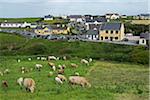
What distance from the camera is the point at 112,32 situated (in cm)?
9362

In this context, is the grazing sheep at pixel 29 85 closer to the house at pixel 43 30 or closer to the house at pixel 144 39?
the house at pixel 144 39

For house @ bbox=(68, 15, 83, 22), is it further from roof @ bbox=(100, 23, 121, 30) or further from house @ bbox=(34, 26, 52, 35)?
roof @ bbox=(100, 23, 121, 30)

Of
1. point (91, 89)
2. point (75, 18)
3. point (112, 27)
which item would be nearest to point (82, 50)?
point (112, 27)

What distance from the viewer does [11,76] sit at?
3662 cm

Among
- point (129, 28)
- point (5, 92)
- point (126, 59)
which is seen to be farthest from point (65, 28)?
point (5, 92)

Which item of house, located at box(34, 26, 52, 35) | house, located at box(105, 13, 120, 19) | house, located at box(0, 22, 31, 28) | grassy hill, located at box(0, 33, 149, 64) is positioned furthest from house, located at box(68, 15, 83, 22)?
grassy hill, located at box(0, 33, 149, 64)

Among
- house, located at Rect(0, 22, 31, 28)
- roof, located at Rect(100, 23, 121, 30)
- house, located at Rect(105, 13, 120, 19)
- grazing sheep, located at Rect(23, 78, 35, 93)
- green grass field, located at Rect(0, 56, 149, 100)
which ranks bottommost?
house, located at Rect(105, 13, 120, 19)

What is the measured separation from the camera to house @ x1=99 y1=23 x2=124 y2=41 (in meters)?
92.2

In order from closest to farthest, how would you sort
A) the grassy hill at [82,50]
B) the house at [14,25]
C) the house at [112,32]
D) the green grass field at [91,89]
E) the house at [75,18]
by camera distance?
the green grass field at [91,89] < the grassy hill at [82,50] < the house at [112,32] < the house at [14,25] < the house at [75,18]

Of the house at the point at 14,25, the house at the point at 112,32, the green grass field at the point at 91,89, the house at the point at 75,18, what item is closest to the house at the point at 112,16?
the house at the point at 75,18

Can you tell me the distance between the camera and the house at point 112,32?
9225 centimetres

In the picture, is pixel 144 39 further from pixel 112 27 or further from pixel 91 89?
pixel 91 89

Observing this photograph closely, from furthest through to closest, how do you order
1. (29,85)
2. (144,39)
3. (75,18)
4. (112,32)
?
1. (75,18)
2. (112,32)
3. (144,39)
4. (29,85)

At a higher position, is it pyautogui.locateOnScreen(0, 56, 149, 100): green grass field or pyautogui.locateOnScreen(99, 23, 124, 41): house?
pyautogui.locateOnScreen(0, 56, 149, 100): green grass field
